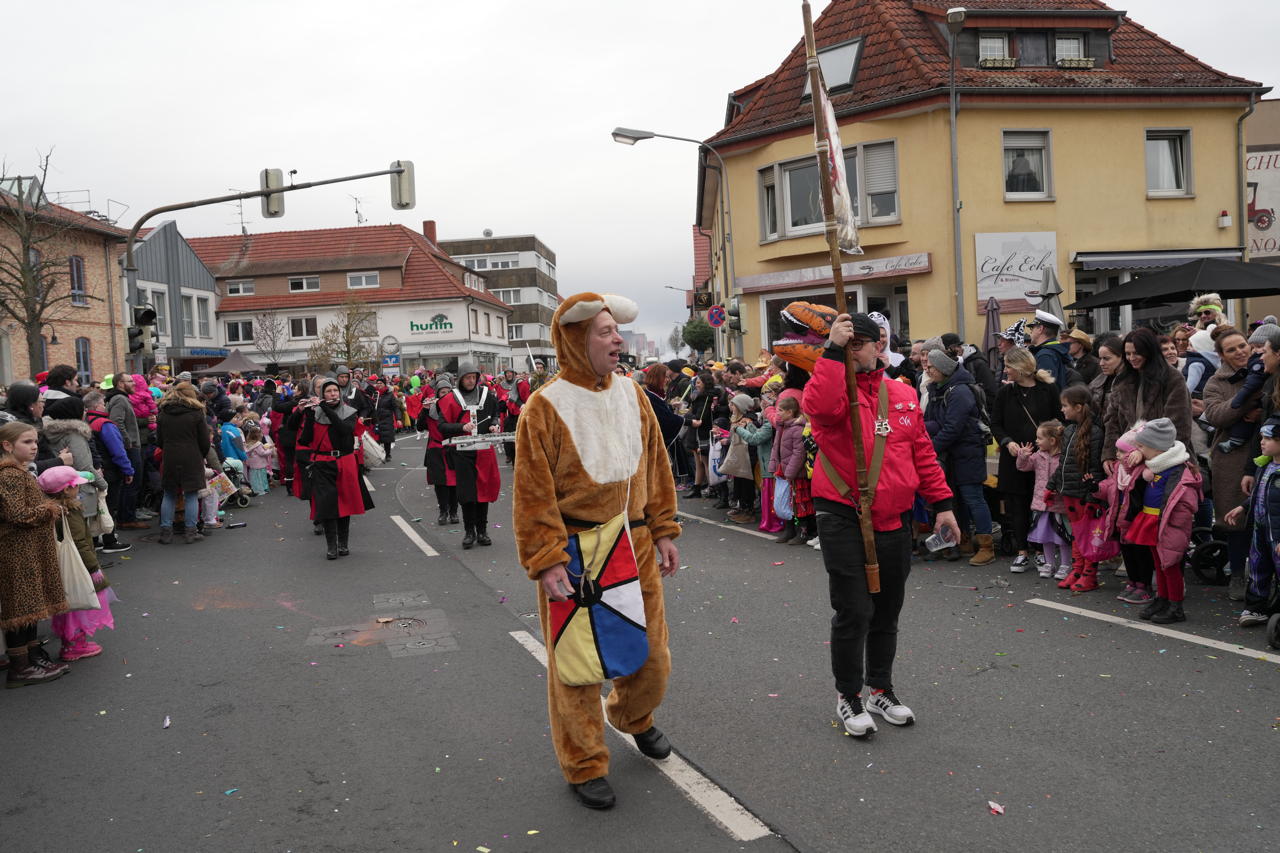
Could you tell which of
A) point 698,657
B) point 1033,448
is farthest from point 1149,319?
point 698,657

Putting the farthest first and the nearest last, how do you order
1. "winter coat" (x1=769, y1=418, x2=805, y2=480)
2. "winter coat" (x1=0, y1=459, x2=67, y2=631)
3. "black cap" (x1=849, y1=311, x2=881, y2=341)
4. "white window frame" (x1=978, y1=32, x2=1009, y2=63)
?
"white window frame" (x1=978, y1=32, x2=1009, y2=63) → "winter coat" (x1=769, y1=418, x2=805, y2=480) → "winter coat" (x1=0, y1=459, x2=67, y2=631) → "black cap" (x1=849, y1=311, x2=881, y2=341)

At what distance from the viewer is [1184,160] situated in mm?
22844

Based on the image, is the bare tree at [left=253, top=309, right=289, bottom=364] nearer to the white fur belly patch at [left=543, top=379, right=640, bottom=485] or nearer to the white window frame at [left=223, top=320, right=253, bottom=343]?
the white window frame at [left=223, top=320, right=253, bottom=343]

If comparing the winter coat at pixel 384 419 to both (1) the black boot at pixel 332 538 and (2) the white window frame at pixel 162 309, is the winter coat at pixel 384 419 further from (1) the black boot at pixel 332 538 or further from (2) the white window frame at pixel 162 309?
(2) the white window frame at pixel 162 309

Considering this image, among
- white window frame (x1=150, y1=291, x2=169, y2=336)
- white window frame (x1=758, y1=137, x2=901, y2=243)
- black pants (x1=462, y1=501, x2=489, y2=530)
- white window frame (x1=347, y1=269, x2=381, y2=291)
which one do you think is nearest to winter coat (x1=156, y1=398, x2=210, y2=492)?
black pants (x1=462, y1=501, x2=489, y2=530)

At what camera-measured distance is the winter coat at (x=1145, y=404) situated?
7.11 metres

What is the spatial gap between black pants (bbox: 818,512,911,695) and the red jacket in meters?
0.11

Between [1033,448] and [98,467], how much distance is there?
989 cm

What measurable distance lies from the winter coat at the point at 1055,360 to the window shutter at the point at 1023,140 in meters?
14.5

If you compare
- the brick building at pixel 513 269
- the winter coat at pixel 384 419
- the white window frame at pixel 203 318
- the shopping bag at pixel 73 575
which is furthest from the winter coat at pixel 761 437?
the brick building at pixel 513 269

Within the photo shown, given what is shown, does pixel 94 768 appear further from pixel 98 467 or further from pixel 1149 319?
pixel 1149 319

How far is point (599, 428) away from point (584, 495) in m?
0.30

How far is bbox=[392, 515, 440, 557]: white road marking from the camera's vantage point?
10539 millimetres

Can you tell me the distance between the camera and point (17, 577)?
6.20 m
